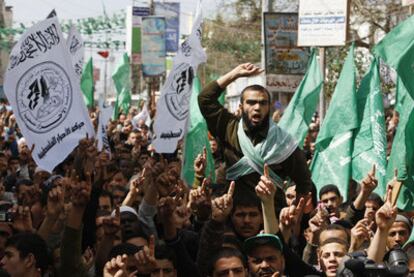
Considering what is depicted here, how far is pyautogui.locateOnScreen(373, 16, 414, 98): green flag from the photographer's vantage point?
320 inches

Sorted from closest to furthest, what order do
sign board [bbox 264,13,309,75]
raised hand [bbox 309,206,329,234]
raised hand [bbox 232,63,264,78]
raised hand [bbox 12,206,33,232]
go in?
raised hand [bbox 12,206,33,232], raised hand [bbox 309,206,329,234], raised hand [bbox 232,63,264,78], sign board [bbox 264,13,309,75]

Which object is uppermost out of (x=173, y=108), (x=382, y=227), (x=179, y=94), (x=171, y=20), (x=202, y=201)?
(x=171, y=20)

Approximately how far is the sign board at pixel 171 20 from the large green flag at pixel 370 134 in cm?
1907

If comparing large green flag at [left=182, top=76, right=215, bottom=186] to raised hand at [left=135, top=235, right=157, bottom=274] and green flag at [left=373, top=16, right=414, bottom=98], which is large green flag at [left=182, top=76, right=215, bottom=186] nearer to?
green flag at [left=373, top=16, right=414, bottom=98]

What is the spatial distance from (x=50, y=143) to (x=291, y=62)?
31.9 ft

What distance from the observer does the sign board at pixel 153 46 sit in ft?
90.5

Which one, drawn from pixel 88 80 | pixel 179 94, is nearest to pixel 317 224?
pixel 179 94

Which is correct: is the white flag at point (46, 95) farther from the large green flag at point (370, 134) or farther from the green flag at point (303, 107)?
the green flag at point (303, 107)

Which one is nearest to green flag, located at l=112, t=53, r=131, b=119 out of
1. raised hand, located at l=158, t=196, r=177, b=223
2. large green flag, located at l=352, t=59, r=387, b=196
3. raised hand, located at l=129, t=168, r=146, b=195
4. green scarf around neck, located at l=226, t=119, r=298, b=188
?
large green flag, located at l=352, t=59, r=387, b=196

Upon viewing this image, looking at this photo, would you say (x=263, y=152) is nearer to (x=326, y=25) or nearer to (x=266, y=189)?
(x=266, y=189)

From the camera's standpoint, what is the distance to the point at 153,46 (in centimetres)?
2802

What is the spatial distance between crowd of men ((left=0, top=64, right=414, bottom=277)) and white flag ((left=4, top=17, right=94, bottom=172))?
0.23 metres

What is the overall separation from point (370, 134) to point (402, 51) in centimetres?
248

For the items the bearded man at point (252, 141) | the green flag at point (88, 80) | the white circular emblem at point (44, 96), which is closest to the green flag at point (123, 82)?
the green flag at point (88, 80)
